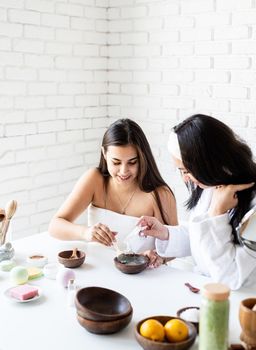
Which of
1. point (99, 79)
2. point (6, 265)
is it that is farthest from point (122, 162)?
point (99, 79)

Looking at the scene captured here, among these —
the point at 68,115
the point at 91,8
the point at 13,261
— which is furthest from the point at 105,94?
the point at 13,261

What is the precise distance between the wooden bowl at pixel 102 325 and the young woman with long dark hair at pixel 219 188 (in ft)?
1.39

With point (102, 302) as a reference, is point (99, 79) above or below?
above

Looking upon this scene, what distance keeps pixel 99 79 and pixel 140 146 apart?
130cm

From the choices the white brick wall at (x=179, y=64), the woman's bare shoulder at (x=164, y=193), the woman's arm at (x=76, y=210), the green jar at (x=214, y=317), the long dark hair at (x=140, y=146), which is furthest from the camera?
the white brick wall at (x=179, y=64)

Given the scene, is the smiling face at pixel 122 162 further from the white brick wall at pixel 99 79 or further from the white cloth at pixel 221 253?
the white brick wall at pixel 99 79

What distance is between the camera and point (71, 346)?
1118 mm

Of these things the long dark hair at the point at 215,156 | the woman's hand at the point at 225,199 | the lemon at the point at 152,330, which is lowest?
the lemon at the point at 152,330

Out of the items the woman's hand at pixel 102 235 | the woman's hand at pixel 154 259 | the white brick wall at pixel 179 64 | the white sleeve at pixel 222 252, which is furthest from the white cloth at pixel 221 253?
the white brick wall at pixel 179 64

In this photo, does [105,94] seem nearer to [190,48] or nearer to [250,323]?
[190,48]

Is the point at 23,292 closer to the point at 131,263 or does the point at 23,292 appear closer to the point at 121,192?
the point at 131,263

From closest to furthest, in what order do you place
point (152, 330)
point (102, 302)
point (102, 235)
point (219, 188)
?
point (152, 330) < point (102, 302) < point (219, 188) < point (102, 235)

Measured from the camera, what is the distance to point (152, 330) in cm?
107

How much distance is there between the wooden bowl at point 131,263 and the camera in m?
1.56
